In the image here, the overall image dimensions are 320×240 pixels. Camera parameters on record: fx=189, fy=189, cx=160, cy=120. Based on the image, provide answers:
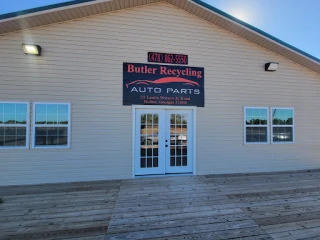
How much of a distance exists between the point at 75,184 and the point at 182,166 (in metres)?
3.02

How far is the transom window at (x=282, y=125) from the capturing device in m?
6.40

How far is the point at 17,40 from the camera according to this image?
489 centimetres

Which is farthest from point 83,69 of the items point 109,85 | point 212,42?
point 212,42

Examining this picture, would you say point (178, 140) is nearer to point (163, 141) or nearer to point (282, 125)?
point (163, 141)

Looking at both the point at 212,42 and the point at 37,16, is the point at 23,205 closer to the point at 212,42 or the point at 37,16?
the point at 37,16

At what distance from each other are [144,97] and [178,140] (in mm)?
1661

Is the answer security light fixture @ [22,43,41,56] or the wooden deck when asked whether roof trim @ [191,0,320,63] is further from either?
security light fixture @ [22,43,41,56]

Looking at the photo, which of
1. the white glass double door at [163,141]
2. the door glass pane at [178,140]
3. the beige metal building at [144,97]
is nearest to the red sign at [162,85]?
the beige metal building at [144,97]

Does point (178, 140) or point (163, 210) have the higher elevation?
point (178, 140)

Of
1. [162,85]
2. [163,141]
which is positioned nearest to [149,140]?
[163,141]

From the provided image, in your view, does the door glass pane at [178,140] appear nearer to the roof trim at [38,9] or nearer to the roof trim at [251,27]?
the roof trim at [251,27]

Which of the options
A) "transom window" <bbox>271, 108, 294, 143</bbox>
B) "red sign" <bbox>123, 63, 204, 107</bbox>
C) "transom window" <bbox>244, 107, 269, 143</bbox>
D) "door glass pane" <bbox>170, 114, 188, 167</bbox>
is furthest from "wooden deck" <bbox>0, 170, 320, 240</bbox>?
"red sign" <bbox>123, 63, 204, 107</bbox>

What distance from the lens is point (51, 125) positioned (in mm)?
4988

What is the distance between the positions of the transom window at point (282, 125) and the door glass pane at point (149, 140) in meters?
4.02
